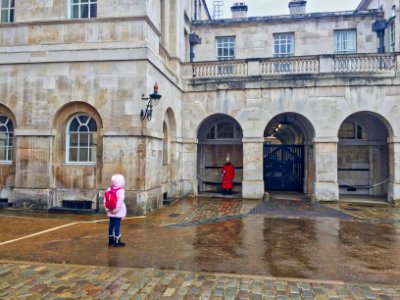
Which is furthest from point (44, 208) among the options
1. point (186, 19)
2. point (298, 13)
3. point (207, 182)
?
point (298, 13)

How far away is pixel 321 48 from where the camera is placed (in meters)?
17.7

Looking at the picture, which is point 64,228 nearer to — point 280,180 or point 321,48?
point 280,180

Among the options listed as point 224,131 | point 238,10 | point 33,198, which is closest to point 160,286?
point 33,198

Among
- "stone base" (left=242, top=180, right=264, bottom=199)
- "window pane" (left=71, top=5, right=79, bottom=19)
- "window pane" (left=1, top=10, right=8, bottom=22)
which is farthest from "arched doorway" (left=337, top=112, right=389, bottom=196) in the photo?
"window pane" (left=1, top=10, right=8, bottom=22)

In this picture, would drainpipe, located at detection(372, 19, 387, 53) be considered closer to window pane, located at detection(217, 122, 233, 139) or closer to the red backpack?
window pane, located at detection(217, 122, 233, 139)

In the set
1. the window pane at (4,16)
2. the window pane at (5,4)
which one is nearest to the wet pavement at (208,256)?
the window pane at (4,16)

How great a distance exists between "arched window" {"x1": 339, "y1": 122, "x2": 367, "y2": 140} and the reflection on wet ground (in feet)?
19.5

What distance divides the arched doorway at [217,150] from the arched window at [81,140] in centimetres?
714

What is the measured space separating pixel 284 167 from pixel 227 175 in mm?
3710

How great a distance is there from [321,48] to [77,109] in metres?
13.2

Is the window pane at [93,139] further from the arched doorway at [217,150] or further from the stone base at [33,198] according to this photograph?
the arched doorway at [217,150]

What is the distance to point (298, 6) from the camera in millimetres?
19203

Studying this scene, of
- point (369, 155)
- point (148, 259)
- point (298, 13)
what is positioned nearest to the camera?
point (148, 259)

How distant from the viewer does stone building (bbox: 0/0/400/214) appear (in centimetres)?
1094
